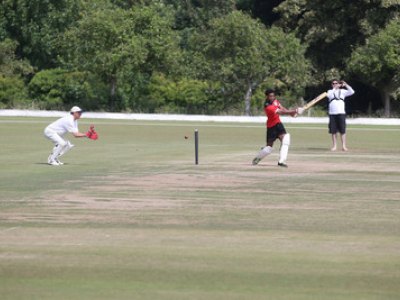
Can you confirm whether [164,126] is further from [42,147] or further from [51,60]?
[51,60]

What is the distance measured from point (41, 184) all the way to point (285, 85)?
143 feet

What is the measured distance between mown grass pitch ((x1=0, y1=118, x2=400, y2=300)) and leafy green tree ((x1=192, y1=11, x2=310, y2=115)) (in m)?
33.8

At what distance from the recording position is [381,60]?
5856 centimetres

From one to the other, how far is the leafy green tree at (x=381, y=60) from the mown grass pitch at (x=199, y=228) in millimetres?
33179

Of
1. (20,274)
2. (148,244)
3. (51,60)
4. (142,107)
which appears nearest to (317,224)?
(148,244)

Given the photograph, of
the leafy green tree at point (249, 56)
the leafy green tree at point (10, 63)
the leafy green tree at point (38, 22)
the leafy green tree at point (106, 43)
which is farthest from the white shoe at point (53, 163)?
the leafy green tree at point (38, 22)

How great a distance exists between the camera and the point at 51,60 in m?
71.6

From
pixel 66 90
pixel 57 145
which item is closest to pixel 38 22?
→ pixel 66 90

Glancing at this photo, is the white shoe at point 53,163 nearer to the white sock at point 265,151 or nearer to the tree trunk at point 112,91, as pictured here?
the white sock at point 265,151

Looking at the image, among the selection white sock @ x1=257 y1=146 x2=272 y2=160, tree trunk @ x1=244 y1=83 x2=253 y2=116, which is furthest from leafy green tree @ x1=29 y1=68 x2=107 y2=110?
white sock @ x1=257 y1=146 x2=272 y2=160

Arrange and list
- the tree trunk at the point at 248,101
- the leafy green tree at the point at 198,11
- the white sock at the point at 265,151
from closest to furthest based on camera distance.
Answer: the white sock at the point at 265,151 < the tree trunk at the point at 248,101 < the leafy green tree at the point at 198,11

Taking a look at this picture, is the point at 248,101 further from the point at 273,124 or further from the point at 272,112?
the point at 272,112

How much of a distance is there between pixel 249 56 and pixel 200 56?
3595 millimetres

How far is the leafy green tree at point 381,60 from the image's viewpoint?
5794 cm
